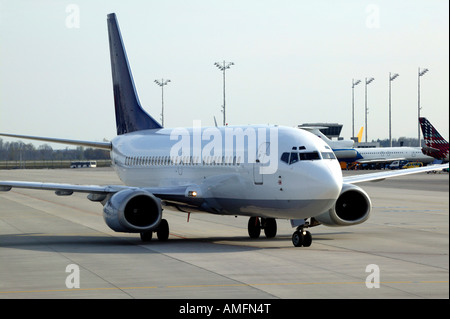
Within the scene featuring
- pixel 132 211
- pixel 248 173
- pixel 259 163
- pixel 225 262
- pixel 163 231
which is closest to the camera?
pixel 225 262

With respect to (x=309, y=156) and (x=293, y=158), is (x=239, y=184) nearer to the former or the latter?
(x=293, y=158)

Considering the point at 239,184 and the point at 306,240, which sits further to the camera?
the point at 239,184

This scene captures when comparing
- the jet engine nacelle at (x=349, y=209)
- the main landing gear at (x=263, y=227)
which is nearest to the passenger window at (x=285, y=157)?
the jet engine nacelle at (x=349, y=209)

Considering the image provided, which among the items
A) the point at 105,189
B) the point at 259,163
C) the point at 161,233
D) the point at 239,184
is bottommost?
the point at 161,233

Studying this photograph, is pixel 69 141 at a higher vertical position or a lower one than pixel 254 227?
higher

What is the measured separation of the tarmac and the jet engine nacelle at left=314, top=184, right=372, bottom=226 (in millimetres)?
761

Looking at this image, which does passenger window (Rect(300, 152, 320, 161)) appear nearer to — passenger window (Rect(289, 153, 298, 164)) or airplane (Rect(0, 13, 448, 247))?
airplane (Rect(0, 13, 448, 247))

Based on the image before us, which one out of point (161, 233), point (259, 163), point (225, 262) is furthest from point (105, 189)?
point (225, 262)

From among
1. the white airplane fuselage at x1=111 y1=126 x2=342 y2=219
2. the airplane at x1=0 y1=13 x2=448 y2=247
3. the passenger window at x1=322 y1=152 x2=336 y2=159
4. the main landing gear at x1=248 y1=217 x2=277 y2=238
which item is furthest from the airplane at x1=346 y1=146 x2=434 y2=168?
the passenger window at x1=322 y1=152 x2=336 y2=159

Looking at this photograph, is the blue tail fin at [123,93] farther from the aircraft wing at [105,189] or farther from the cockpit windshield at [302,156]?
the cockpit windshield at [302,156]

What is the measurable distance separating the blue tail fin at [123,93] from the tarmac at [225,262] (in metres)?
4.97

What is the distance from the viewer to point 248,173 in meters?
25.6

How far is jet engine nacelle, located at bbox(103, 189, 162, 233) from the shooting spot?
2619 cm

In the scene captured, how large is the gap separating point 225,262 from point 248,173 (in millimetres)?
4392
